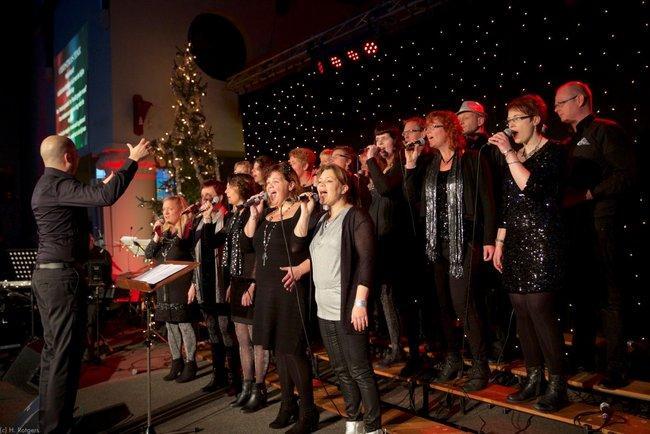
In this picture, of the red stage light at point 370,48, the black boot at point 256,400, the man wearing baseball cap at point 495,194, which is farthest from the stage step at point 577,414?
the red stage light at point 370,48

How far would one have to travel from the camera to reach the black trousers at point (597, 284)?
330cm

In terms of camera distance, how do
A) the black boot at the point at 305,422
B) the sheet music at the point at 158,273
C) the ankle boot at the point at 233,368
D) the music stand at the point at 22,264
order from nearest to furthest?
the sheet music at the point at 158,273 < the black boot at the point at 305,422 < the ankle boot at the point at 233,368 < the music stand at the point at 22,264

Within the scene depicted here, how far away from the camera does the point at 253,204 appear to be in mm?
4074

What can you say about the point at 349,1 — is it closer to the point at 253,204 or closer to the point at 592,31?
the point at 592,31

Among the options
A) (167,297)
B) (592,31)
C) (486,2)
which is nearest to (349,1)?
(486,2)

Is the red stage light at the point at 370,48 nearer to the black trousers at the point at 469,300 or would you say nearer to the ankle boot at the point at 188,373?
the black trousers at the point at 469,300

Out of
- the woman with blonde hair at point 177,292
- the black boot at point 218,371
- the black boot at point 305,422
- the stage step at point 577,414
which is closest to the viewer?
the stage step at point 577,414

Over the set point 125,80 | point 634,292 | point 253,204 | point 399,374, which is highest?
point 125,80

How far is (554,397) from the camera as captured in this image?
308 cm

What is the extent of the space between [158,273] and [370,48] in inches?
212

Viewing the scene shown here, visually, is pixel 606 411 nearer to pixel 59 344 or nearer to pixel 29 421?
pixel 59 344

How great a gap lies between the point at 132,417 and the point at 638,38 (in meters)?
5.64

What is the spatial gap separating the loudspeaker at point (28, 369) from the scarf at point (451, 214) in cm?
398

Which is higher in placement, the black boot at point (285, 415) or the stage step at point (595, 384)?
the stage step at point (595, 384)
